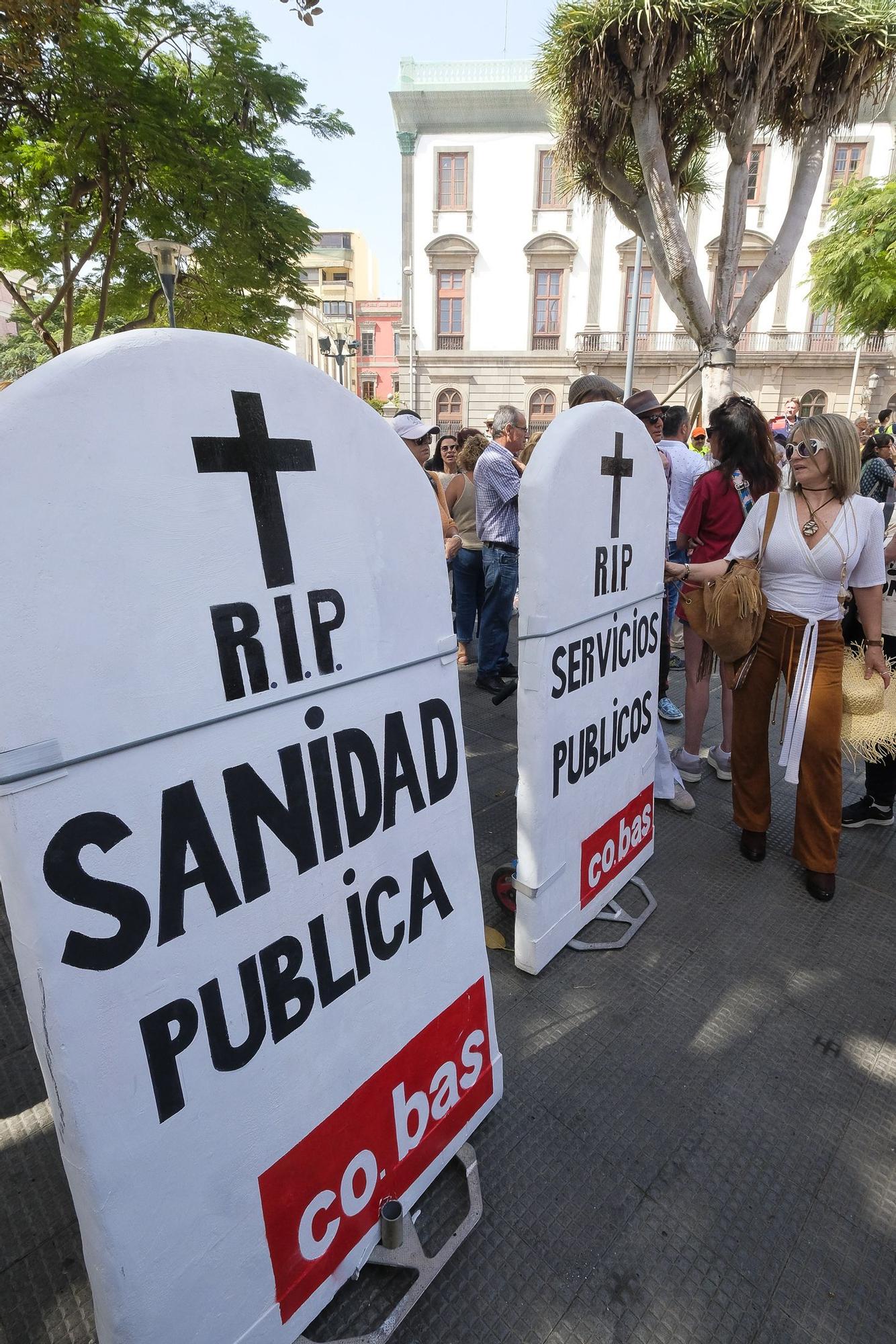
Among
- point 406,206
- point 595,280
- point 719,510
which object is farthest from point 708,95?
point 406,206

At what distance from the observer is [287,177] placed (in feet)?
34.3

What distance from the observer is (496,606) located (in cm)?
518

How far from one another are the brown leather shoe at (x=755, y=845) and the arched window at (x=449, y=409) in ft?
86.2

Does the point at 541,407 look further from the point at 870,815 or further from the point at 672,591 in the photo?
the point at 870,815

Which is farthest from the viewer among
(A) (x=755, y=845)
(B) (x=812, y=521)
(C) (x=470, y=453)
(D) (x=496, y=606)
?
(C) (x=470, y=453)

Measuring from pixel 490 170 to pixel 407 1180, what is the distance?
3137 centimetres

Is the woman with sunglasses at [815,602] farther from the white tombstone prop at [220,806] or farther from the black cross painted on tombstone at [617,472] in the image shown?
the white tombstone prop at [220,806]

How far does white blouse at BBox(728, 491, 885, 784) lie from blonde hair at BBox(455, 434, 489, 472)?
3.72 m

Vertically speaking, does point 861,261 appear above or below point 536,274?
below

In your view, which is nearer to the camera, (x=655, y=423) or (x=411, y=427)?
(x=655, y=423)

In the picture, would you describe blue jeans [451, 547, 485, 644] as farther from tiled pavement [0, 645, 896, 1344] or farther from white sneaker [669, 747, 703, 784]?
tiled pavement [0, 645, 896, 1344]

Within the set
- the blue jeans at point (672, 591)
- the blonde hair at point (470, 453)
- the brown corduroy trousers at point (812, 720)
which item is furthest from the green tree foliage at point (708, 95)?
the brown corduroy trousers at point (812, 720)

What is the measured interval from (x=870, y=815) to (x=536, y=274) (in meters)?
27.7

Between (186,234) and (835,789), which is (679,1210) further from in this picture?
(186,234)
